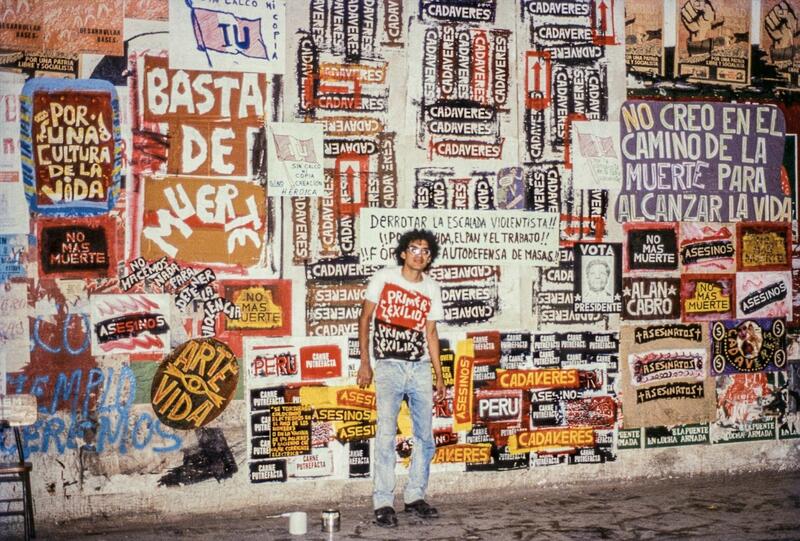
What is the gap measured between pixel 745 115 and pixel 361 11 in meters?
3.40

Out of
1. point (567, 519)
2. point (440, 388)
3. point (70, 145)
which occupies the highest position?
point (70, 145)

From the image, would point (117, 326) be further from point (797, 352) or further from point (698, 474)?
point (797, 352)

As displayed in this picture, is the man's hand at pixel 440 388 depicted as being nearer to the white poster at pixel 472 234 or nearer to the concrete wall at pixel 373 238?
the concrete wall at pixel 373 238

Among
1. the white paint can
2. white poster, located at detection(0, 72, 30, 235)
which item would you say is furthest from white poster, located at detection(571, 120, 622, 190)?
A: white poster, located at detection(0, 72, 30, 235)

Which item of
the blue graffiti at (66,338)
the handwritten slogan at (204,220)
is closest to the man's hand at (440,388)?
the handwritten slogan at (204,220)

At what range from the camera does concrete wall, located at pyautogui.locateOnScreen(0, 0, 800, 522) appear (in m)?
6.52

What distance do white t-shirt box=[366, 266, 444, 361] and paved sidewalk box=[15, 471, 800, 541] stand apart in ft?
3.95

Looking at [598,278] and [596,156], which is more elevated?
[596,156]

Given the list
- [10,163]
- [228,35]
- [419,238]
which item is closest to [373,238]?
[419,238]

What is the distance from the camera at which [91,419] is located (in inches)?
257

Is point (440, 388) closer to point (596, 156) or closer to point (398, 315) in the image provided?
point (398, 315)

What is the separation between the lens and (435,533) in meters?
6.23

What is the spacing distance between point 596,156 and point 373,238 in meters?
1.99

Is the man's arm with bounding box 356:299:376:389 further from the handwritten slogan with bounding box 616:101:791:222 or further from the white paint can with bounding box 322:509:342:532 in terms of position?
the handwritten slogan with bounding box 616:101:791:222
